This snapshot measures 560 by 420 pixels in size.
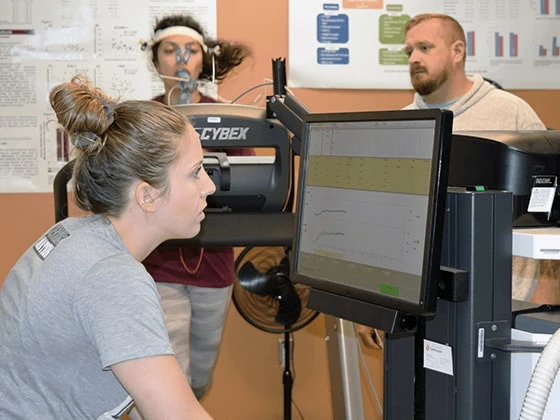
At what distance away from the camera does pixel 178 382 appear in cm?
138

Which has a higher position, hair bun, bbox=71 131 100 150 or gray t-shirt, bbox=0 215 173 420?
hair bun, bbox=71 131 100 150

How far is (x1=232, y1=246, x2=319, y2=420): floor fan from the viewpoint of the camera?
3.00 meters

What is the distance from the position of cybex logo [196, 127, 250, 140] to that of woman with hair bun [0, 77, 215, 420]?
354mm

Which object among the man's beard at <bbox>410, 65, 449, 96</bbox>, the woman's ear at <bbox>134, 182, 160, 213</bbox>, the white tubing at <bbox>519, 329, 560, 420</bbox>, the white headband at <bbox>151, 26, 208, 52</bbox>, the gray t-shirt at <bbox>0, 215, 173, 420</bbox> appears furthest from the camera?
the man's beard at <bbox>410, 65, 449, 96</bbox>

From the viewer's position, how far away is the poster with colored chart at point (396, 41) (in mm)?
3799

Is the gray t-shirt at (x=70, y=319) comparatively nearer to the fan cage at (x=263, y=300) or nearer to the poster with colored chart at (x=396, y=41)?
the fan cage at (x=263, y=300)

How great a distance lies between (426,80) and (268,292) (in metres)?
1.05

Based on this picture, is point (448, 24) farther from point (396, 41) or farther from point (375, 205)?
point (375, 205)

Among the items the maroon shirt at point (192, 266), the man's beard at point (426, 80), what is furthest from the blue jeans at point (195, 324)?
the man's beard at point (426, 80)

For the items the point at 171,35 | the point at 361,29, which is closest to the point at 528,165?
the point at 171,35

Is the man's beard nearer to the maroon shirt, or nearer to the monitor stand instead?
the maroon shirt

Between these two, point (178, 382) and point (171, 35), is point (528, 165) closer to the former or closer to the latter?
point (178, 382)

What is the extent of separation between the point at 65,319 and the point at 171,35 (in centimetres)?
188

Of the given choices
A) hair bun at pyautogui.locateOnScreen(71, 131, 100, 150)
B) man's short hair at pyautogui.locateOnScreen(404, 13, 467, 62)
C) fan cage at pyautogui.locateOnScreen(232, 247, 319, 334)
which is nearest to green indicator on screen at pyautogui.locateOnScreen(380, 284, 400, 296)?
hair bun at pyautogui.locateOnScreen(71, 131, 100, 150)
